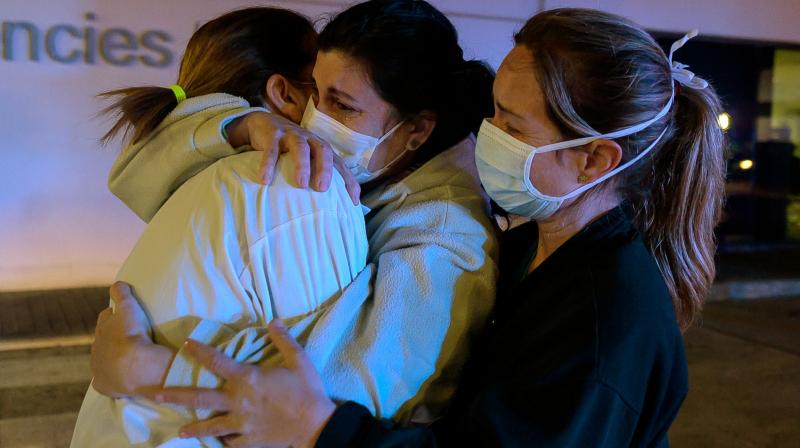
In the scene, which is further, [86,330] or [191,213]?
[86,330]

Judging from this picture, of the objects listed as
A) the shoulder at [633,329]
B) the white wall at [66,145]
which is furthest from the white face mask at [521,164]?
the white wall at [66,145]

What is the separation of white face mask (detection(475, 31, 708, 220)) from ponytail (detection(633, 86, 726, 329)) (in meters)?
0.05

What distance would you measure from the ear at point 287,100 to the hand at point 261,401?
2.58ft

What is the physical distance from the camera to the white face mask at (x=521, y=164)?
1.46m

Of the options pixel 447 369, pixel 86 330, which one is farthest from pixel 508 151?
pixel 86 330

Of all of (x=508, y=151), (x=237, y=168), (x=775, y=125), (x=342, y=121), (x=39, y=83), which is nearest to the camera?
(x=237, y=168)

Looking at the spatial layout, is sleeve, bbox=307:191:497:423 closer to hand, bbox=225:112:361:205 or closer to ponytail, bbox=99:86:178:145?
hand, bbox=225:112:361:205

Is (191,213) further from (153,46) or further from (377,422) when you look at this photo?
(153,46)

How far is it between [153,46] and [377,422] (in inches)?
220

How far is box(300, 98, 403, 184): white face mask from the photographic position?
168 cm

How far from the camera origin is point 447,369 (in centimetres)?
135

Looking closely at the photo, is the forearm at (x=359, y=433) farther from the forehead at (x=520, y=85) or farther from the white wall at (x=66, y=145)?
the white wall at (x=66, y=145)

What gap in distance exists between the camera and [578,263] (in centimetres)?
132

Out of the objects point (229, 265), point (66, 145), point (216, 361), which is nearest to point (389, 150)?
point (229, 265)
